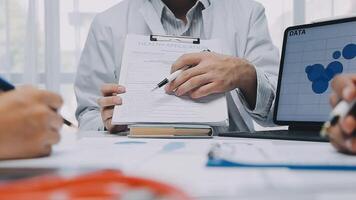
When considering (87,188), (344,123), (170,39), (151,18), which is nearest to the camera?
(87,188)

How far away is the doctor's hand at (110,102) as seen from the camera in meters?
0.89

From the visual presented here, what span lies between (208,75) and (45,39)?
1.15 meters

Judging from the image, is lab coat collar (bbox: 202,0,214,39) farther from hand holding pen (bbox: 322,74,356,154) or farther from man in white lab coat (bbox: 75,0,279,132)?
hand holding pen (bbox: 322,74,356,154)

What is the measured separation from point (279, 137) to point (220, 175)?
40 cm

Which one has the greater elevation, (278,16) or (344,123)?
(278,16)

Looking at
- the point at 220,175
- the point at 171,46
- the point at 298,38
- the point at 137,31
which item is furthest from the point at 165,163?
the point at 137,31

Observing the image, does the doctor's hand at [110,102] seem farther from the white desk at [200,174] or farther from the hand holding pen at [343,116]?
the hand holding pen at [343,116]

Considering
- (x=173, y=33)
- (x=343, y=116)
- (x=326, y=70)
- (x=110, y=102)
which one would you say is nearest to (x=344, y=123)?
(x=343, y=116)

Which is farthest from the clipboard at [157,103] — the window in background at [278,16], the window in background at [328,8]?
the window in background at [328,8]

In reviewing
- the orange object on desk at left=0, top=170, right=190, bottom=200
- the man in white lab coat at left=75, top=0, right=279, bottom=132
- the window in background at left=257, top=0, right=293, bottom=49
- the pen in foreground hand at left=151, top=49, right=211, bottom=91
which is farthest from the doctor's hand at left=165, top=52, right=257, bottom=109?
the window in background at left=257, top=0, right=293, bottom=49

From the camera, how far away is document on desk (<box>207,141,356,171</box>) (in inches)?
17.9

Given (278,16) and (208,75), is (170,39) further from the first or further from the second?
(278,16)

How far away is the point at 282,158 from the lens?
504 millimetres

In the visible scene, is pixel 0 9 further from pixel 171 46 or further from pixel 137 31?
pixel 171 46
